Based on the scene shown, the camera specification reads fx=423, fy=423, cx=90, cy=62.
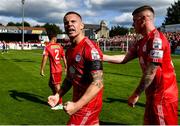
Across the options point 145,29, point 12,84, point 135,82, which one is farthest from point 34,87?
point 145,29


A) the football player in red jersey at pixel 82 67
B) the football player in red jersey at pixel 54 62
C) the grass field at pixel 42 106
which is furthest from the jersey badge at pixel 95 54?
the football player in red jersey at pixel 54 62

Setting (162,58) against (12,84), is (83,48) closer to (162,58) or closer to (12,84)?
(162,58)

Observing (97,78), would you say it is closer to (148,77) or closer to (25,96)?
(148,77)

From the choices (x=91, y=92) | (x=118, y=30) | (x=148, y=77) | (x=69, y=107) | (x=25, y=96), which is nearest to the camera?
(x=69, y=107)

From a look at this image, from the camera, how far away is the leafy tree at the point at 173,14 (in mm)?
137625

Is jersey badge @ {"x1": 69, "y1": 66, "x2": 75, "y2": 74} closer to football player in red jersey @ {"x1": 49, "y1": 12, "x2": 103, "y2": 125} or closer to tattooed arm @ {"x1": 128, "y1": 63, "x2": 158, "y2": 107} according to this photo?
football player in red jersey @ {"x1": 49, "y1": 12, "x2": 103, "y2": 125}

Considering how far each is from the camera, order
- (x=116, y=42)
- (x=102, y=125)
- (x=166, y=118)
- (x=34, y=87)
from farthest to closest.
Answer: (x=116, y=42)
(x=34, y=87)
(x=102, y=125)
(x=166, y=118)

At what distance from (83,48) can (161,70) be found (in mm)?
1059

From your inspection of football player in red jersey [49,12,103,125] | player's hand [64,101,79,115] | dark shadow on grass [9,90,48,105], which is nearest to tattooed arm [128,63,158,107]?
football player in red jersey [49,12,103,125]

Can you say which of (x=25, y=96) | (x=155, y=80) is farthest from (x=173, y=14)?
(x=155, y=80)

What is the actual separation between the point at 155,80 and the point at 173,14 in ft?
449

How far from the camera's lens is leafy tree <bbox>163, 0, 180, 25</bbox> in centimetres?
13762

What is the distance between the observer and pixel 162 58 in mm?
5203

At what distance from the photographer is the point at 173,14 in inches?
5463
